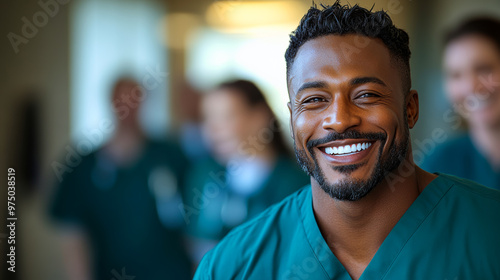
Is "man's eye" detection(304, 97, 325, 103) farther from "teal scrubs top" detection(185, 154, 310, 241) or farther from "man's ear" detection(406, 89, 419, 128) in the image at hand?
"teal scrubs top" detection(185, 154, 310, 241)

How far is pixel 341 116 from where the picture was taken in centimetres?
103

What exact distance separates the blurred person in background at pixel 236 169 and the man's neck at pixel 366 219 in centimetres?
74

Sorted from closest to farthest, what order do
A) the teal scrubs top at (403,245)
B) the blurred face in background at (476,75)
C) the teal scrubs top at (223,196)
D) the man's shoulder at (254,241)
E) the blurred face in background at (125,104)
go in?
the teal scrubs top at (403,245), the man's shoulder at (254,241), the teal scrubs top at (223,196), the blurred face in background at (476,75), the blurred face in background at (125,104)

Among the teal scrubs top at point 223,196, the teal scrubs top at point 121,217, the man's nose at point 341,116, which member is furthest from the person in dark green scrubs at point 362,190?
the teal scrubs top at point 121,217

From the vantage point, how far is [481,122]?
208 cm

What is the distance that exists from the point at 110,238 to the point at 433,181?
1442mm

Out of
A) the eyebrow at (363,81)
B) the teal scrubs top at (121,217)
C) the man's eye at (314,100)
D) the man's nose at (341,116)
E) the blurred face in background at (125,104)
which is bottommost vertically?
the teal scrubs top at (121,217)

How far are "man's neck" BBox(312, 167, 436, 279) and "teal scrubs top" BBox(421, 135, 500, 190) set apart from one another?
0.91 m

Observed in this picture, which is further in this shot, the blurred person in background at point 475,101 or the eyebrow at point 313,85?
the blurred person in background at point 475,101

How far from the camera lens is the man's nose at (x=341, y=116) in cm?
103

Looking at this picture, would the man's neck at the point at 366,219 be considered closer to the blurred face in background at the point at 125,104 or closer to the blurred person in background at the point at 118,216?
the blurred person in background at the point at 118,216

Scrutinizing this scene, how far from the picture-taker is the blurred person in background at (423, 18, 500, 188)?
2000 mm

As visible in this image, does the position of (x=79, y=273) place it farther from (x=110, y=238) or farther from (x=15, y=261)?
(x=15, y=261)

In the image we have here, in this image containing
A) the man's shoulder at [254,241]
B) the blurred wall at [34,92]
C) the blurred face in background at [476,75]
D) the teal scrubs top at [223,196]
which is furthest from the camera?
the blurred wall at [34,92]
